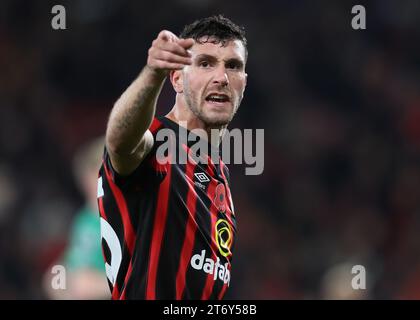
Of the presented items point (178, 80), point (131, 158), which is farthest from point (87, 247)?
point (131, 158)

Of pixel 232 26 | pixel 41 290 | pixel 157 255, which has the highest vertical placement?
pixel 232 26

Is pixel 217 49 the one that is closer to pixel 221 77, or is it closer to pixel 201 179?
pixel 221 77

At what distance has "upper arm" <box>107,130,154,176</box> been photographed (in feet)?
9.25

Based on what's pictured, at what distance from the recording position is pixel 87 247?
5.40 meters

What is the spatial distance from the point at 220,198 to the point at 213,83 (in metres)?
0.47

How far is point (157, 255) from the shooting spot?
2.97 m

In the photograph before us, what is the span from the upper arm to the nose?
0.58m

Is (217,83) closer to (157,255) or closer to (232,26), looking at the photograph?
(232,26)

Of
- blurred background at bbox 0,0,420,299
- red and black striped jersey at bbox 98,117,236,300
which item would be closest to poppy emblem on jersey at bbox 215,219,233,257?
red and black striped jersey at bbox 98,117,236,300

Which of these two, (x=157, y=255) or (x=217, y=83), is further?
(x=217, y=83)

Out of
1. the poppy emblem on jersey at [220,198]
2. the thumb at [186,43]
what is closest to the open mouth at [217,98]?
the poppy emblem on jersey at [220,198]

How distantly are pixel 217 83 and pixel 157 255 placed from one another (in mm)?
806
